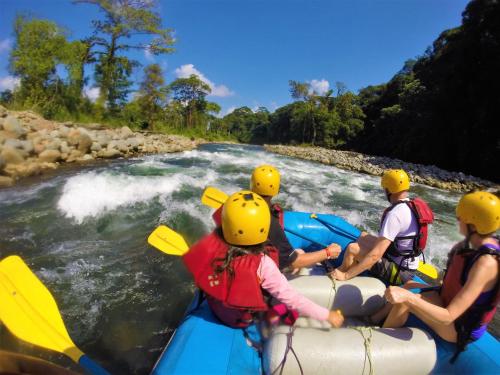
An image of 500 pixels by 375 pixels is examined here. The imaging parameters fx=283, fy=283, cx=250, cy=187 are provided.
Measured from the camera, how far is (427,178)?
12930 mm

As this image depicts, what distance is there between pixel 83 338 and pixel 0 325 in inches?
29.6

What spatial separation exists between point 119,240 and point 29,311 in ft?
7.66

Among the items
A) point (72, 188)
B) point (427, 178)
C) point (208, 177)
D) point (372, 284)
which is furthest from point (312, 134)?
point (372, 284)

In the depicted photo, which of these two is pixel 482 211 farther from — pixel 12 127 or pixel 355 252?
pixel 12 127

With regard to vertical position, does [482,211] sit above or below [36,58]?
below

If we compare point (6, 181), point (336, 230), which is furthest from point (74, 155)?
point (336, 230)

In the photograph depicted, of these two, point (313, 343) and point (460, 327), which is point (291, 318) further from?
point (460, 327)

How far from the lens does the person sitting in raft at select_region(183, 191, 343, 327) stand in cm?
158

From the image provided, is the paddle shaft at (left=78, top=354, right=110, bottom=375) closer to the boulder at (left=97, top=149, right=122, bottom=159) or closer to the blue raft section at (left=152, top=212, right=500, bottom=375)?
the blue raft section at (left=152, top=212, right=500, bottom=375)

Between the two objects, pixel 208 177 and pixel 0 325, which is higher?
pixel 208 177

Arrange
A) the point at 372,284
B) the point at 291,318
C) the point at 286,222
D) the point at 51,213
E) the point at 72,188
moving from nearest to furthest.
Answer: the point at 291,318, the point at 372,284, the point at 286,222, the point at 51,213, the point at 72,188

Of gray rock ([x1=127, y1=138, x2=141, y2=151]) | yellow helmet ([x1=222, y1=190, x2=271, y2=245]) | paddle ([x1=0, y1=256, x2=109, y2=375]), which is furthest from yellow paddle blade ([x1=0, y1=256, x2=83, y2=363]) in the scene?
gray rock ([x1=127, y1=138, x2=141, y2=151])

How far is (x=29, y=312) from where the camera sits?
1927mm

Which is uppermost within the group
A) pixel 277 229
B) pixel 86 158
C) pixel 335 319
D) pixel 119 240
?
pixel 277 229
